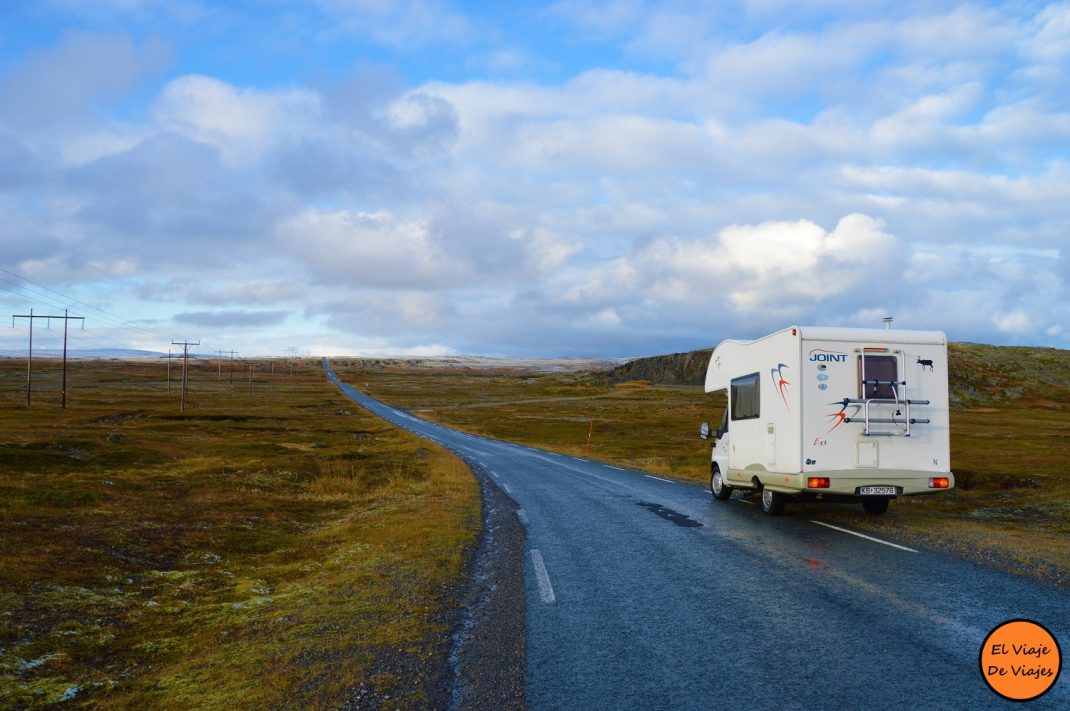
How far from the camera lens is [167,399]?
9106 centimetres

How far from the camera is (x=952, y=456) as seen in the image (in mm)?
35469

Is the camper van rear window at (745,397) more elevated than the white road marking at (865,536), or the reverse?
the camper van rear window at (745,397)

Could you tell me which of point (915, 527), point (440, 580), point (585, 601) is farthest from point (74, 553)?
point (915, 527)

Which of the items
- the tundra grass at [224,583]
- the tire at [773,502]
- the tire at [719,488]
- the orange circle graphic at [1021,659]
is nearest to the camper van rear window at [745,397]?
the tire at [773,502]

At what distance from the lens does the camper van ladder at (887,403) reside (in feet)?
45.7

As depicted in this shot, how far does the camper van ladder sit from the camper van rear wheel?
2649 mm

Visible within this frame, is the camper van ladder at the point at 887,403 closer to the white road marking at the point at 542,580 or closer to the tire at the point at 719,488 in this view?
the tire at the point at 719,488

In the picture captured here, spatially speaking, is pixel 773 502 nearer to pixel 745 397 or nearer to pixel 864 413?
pixel 745 397

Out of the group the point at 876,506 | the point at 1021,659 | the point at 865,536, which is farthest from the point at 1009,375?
the point at 1021,659

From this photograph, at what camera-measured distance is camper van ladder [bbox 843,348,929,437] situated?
1392 centimetres

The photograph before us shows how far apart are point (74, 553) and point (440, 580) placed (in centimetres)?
667

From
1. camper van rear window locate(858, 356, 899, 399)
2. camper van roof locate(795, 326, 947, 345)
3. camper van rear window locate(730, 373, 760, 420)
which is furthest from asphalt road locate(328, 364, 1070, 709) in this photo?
camper van roof locate(795, 326, 947, 345)

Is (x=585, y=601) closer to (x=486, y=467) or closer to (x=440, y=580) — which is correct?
(x=440, y=580)

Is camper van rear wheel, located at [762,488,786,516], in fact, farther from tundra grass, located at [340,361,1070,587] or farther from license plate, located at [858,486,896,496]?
license plate, located at [858,486,896,496]
